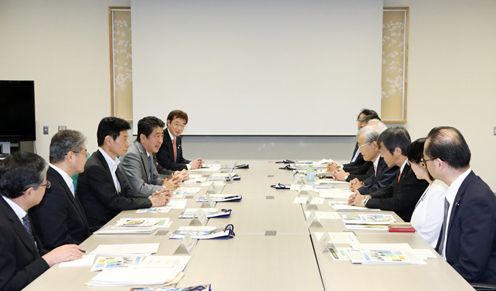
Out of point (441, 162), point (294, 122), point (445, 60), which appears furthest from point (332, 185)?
point (445, 60)

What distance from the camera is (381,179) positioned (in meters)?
4.48

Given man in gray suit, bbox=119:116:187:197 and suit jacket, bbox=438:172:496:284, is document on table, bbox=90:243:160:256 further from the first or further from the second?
man in gray suit, bbox=119:116:187:197

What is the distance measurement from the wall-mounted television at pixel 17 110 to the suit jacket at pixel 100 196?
14.8 feet

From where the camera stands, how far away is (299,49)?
8078mm

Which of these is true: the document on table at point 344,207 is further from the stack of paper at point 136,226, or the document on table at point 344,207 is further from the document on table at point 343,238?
the stack of paper at point 136,226

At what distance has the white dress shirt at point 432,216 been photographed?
10.4 ft

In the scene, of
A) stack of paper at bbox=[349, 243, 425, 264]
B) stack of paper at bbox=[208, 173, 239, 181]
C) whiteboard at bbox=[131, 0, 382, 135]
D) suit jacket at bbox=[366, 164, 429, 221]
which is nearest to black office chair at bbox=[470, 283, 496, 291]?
stack of paper at bbox=[349, 243, 425, 264]

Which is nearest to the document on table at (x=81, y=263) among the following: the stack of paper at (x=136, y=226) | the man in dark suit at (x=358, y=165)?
the stack of paper at (x=136, y=226)

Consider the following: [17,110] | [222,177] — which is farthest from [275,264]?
[17,110]

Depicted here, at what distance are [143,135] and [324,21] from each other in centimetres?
401

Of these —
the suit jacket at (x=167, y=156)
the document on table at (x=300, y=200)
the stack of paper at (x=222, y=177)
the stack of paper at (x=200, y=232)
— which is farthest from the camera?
the suit jacket at (x=167, y=156)

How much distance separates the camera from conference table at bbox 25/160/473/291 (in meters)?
2.29

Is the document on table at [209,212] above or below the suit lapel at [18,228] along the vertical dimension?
below

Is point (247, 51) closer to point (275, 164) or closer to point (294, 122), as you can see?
point (294, 122)
